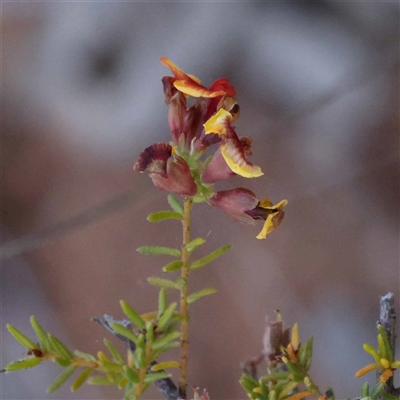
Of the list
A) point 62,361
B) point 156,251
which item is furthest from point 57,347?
point 156,251

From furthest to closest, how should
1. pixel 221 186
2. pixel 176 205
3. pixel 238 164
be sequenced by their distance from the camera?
pixel 221 186 → pixel 176 205 → pixel 238 164

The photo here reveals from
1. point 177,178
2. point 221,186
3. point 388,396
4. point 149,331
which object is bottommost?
point 388,396

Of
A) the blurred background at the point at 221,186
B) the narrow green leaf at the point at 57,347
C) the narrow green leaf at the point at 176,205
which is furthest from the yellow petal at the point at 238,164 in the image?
the blurred background at the point at 221,186

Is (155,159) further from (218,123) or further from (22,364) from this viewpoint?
(22,364)

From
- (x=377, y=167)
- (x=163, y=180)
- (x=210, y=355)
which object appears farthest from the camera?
(x=377, y=167)

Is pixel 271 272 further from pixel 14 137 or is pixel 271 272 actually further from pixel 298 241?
pixel 14 137

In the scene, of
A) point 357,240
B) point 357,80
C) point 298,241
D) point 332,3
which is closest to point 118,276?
point 298,241

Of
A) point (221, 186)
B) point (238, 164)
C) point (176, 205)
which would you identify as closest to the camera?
point (238, 164)
